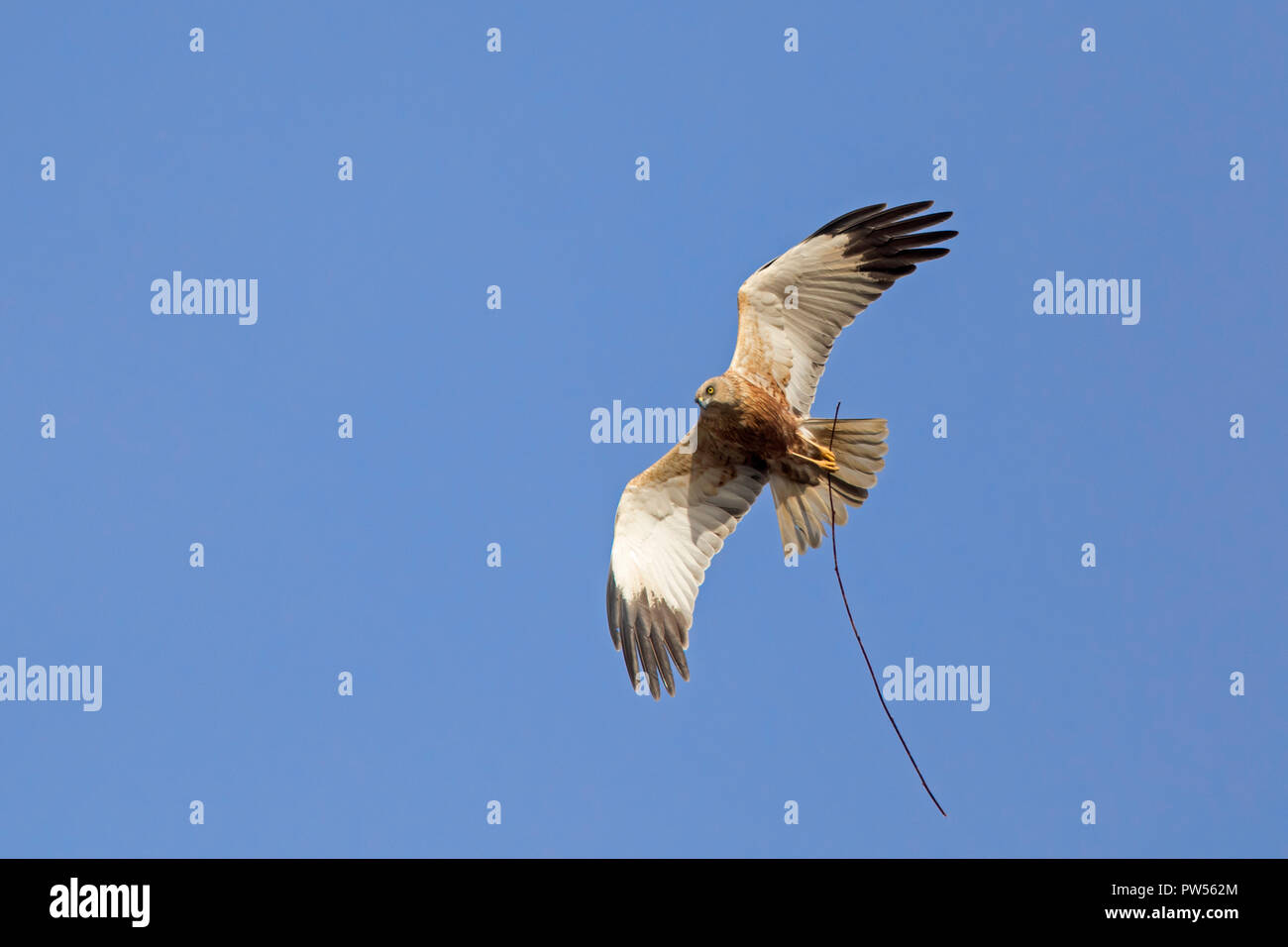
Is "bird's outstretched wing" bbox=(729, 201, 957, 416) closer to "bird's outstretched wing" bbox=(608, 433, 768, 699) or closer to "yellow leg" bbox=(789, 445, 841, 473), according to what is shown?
"yellow leg" bbox=(789, 445, 841, 473)

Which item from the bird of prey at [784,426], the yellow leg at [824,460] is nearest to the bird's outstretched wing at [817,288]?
the bird of prey at [784,426]

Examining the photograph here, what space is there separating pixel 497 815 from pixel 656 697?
11.0 ft

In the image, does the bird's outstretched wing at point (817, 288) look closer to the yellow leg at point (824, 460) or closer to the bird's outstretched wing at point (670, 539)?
the yellow leg at point (824, 460)

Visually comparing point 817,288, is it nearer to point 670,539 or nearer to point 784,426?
point 784,426

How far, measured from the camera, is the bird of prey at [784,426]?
11898 mm

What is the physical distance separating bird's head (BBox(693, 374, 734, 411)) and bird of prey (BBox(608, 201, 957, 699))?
11 millimetres

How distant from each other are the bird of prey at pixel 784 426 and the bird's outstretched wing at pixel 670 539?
12 mm

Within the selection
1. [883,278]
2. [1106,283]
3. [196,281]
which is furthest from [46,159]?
[1106,283]

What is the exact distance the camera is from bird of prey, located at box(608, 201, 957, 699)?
39.0ft

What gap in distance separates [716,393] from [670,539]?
168cm

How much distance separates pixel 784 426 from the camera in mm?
11828

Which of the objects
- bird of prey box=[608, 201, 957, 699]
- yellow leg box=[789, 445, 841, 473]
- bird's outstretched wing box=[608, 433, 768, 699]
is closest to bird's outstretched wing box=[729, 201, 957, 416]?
bird of prey box=[608, 201, 957, 699]
